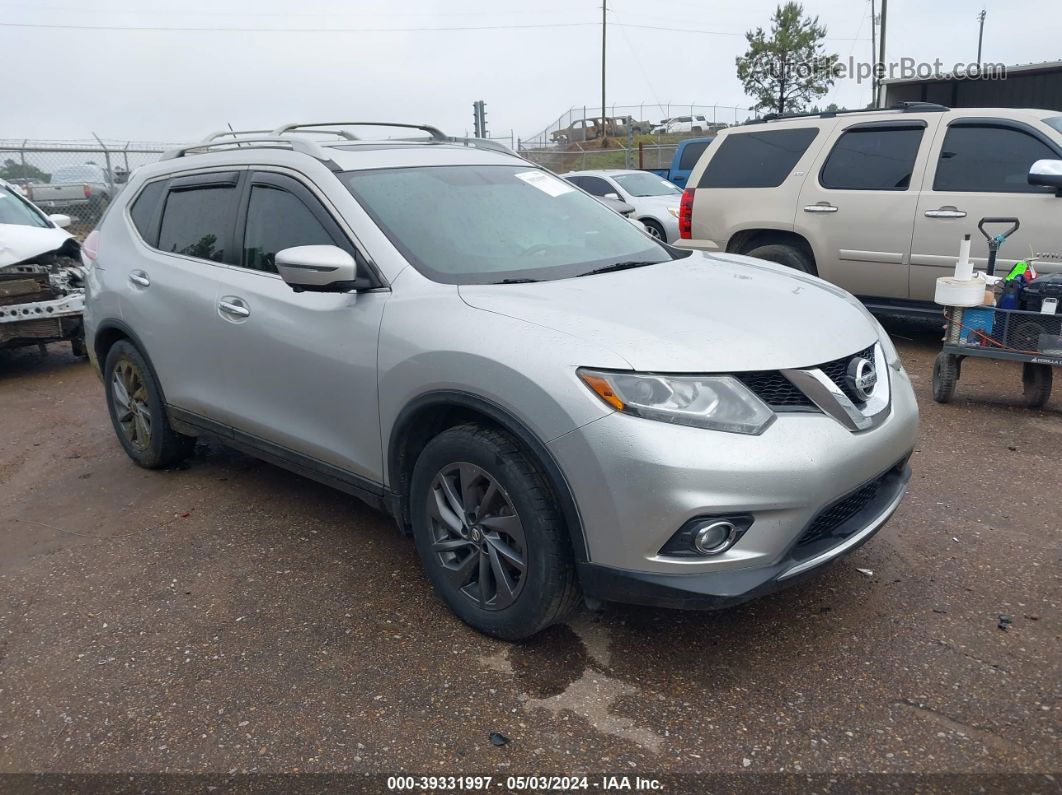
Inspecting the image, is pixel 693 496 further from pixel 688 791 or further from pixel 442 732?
pixel 442 732

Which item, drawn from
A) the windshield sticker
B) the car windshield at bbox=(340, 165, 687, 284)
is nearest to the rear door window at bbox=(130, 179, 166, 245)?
the car windshield at bbox=(340, 165, 687, 284)

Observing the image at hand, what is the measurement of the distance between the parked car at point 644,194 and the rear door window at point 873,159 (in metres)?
5.04

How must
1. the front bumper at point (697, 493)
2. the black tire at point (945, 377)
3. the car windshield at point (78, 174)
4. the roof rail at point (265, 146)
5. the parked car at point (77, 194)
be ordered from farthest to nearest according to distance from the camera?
the car windshield at point (78, 174), the parked car at point (77, 194), the black tire at point (945, 377), the roof rail at point (265, 146), the front bumper at point (697, 493)

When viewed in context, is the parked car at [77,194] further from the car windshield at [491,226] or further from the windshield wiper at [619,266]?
the windshield wiper at [619,266]

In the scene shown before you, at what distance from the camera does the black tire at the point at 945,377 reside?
Result: 569cm

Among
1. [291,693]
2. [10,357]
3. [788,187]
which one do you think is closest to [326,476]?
[291,693]

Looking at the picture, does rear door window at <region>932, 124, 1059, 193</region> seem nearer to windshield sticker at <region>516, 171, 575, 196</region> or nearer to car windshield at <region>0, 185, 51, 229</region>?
windshield sticker at <region>516, 171, 575, 196</region>

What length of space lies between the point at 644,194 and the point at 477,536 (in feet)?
37.9

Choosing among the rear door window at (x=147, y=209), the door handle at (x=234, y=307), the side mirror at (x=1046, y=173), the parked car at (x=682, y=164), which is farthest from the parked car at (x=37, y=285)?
the parked car at (x=682, y=164)

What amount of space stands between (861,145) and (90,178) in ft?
49.8

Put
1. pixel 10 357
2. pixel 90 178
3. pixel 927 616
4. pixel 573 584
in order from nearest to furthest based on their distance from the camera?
1. pixel 573 584
2. pixel 927 616
3. pixel 10 357
4. pixel 90 178

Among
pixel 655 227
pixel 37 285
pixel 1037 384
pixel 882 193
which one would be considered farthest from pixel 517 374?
pixel 655 227

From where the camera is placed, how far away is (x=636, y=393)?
2629mm

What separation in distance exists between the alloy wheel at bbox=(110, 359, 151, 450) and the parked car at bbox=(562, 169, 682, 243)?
859 centimetres
